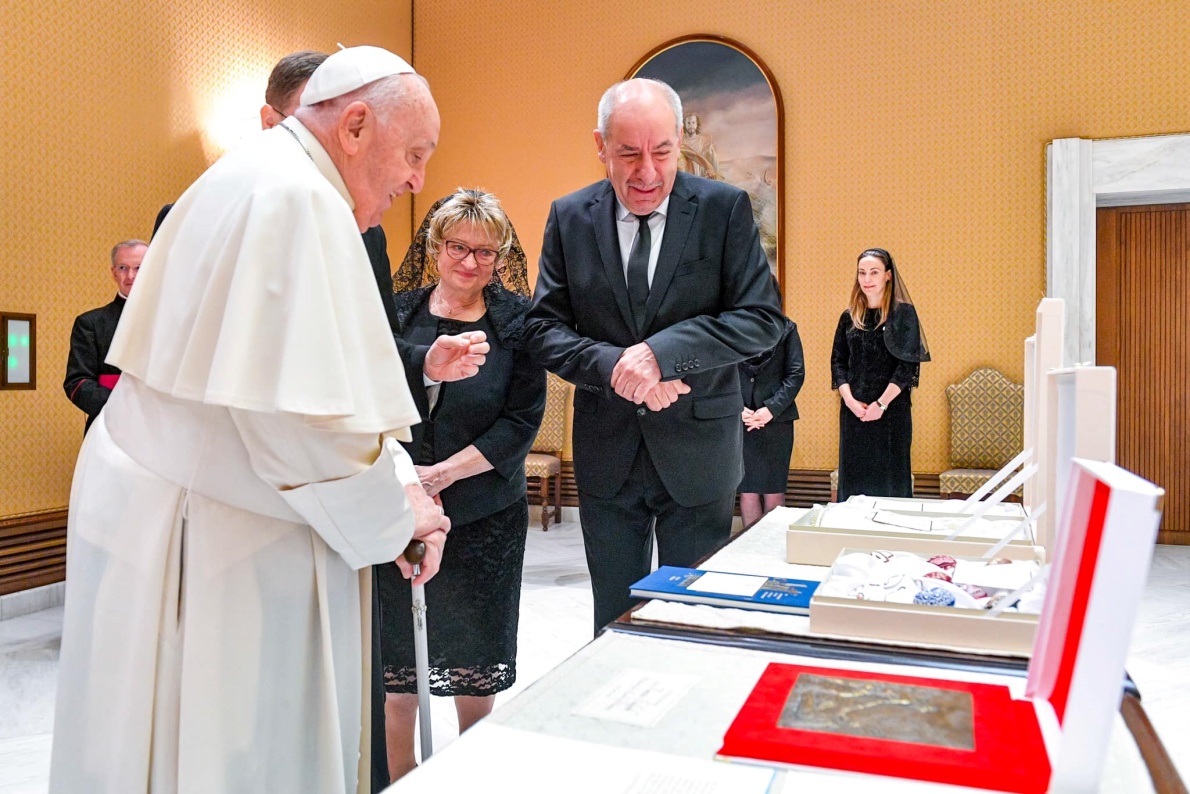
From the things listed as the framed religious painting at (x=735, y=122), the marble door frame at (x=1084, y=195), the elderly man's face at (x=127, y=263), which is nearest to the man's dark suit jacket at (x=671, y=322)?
the elderly man's face at (x=127, y=263)

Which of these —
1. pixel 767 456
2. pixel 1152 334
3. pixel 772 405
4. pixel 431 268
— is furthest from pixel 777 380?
pixel 431 268

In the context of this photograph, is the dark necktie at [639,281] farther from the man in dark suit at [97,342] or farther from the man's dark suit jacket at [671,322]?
the man in dark suit at [97,342]

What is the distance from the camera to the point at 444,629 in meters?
2.77

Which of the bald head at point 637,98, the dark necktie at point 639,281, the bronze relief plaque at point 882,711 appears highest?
the bald head at point 637,98

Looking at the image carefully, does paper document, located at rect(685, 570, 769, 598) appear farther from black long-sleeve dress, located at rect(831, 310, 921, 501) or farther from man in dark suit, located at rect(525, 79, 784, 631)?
black long-sleeve dress, located at rect(831, 310, 921, 501)

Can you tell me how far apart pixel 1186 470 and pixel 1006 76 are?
344cm

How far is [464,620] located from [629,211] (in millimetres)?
1248

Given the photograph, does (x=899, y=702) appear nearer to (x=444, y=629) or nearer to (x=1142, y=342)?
(x=444, y=629)

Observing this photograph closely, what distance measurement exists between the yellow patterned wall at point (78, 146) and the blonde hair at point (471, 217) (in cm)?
398

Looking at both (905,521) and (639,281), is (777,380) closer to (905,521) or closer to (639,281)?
(639,281)

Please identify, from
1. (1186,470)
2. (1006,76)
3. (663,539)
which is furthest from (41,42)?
(1186,470)

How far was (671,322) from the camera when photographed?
257cm

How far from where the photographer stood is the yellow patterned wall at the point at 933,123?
298 inches

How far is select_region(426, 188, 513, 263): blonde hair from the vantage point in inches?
108
